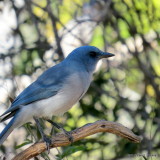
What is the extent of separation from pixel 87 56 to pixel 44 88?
27.4 inches

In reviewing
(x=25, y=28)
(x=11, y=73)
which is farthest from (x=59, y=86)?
(x=25, y=28)

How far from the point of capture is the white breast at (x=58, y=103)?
5.21 meters

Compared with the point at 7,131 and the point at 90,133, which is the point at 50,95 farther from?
the point at 90,133

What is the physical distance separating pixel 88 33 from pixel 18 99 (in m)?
1.96

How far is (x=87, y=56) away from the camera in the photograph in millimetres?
5828

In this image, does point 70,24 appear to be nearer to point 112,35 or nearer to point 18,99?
point 112,35

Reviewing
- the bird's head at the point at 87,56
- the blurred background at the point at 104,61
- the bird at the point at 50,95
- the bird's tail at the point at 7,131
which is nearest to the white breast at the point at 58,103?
the bird at the point at 50,95

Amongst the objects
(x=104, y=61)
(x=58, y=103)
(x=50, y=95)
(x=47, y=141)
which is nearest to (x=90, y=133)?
(x=47, y=141)

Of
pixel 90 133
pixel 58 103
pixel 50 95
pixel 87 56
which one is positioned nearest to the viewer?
pixel 90 133

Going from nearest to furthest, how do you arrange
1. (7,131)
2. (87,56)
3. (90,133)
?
(90,133), (7,131), (87,56)

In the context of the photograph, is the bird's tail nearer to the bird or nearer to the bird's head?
the bird

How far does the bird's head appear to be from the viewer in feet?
18.9

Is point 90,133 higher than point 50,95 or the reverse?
the reverse

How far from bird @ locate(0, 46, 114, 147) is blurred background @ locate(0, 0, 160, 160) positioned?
3.69ft
